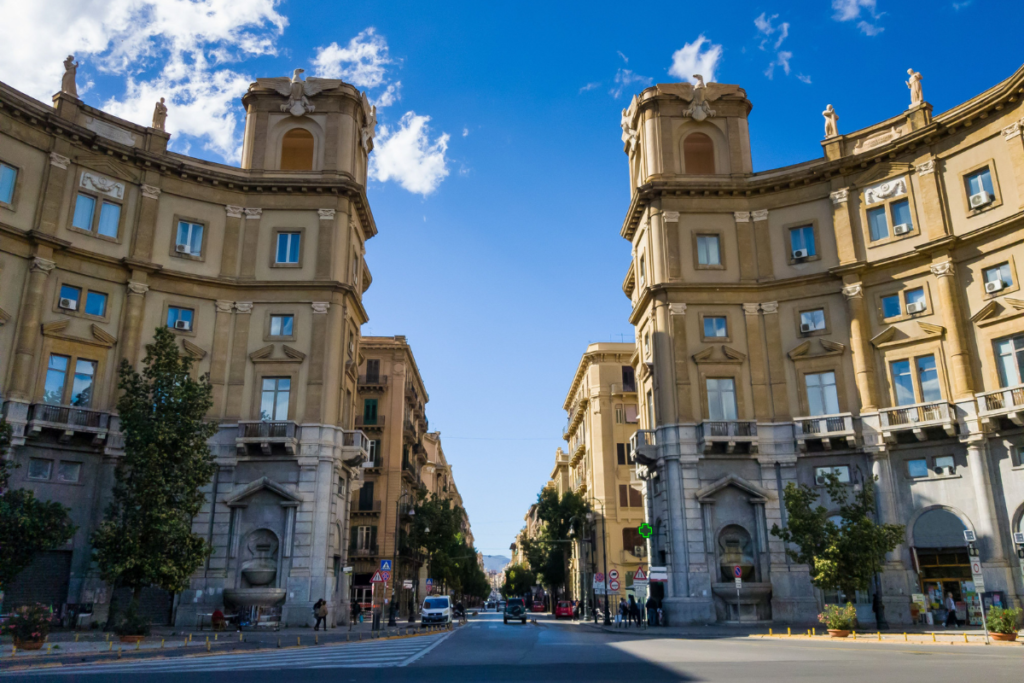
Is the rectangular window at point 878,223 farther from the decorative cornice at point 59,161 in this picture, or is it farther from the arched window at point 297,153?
the decorative cornice at point 59,161

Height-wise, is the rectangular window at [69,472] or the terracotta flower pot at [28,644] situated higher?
the rectangular window at [69,472]

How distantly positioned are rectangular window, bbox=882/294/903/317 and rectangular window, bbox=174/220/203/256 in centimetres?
3486

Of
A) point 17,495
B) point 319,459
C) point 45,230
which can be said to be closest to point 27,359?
point 45,230

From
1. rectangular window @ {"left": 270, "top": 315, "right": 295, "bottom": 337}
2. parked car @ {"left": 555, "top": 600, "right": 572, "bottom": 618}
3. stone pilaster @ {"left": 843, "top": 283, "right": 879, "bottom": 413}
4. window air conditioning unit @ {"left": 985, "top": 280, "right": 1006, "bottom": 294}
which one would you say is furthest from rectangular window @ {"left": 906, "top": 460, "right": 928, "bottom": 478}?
parked car @ {"left": 555, "top": 600, "right": 572, "bottom": 618}

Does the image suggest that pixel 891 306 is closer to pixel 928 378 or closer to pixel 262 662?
pixel 928 378

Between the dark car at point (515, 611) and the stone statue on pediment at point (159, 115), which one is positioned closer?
the stone statue on pediment at point (159, 115)

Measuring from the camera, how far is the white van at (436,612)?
156 feet

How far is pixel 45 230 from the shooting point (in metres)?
35.5

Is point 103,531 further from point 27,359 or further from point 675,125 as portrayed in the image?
point 675,125

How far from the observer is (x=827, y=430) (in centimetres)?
3853

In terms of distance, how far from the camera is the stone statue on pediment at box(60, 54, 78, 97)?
38.2 meters

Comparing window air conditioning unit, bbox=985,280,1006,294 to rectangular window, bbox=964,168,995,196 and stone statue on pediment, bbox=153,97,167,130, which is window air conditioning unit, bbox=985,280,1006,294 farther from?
stone statue on pediment, bbox=153,97,167,130

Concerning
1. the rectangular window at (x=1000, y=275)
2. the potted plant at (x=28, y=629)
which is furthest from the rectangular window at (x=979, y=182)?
the potted plant at (x=28, y=629)

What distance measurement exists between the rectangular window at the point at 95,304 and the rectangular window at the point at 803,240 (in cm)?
3497
